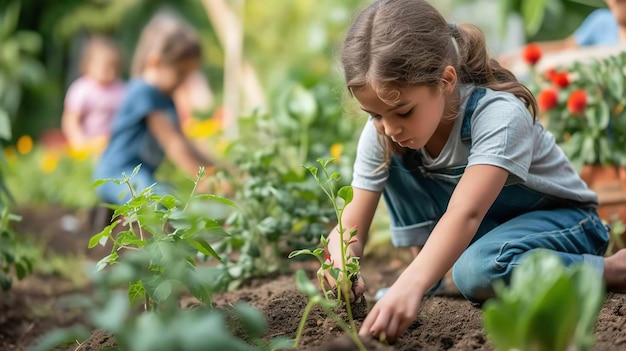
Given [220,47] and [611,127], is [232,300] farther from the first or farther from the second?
[220,47]

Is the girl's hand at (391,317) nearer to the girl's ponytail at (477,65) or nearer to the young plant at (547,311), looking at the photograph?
the young plant at (547,311)

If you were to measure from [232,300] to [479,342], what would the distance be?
2.76 ft

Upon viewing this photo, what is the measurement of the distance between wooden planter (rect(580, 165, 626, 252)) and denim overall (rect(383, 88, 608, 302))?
450 mm

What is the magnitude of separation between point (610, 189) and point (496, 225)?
74 cm

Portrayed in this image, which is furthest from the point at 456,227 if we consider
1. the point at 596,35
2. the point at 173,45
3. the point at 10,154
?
the point at 10,154

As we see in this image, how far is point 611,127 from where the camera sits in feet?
8.82

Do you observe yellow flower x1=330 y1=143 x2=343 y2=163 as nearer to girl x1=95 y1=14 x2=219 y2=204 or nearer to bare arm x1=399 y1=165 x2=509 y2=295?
girl x1=95 y1=14 x2=219 y2=204

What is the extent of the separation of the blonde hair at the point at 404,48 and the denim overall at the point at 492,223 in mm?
128

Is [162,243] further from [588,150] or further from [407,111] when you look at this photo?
[588,150]

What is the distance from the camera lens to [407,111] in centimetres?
179

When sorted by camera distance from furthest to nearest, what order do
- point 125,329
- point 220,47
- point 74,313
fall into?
point 220,47
point 74,313
point 125,329

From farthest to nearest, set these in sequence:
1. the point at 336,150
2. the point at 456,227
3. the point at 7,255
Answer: the point at 336,150
the point at 7,255
the point at 456,227

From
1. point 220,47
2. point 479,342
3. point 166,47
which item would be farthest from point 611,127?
point 220,47

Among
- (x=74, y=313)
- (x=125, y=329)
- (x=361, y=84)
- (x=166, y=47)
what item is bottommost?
(x=74, y=313)
